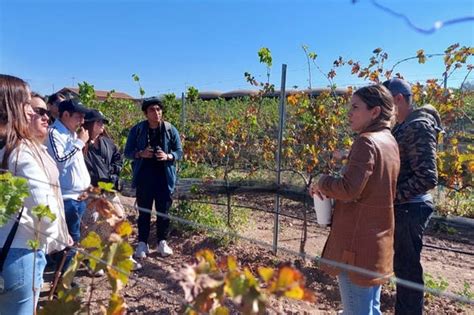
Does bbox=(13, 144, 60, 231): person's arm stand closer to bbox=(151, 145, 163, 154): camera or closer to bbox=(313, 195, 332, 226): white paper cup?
bbox=(313, 195, 332, 226): white paper cup

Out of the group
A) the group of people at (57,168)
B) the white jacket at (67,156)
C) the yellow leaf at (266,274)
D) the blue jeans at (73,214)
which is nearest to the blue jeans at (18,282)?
the group of people at (57,168)

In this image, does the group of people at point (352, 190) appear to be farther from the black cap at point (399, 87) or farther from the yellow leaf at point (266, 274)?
the yellow leaf at point (266, 274)

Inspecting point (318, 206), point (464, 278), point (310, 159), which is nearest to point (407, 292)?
point (318, 206)

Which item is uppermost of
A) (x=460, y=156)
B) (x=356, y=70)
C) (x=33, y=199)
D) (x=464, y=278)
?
(x=356, y=70)

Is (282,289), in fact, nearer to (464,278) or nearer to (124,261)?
(124,261)

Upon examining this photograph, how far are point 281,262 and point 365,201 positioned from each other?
1.58 meters

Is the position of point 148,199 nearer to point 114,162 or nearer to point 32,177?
point 114,162

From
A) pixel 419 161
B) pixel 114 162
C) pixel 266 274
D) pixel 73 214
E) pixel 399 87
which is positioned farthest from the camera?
pixel 114 162

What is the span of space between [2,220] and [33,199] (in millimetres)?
215

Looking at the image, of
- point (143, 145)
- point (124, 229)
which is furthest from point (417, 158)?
point (143, 145)

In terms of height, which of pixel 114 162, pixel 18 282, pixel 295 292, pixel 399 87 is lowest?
pixel 18 282

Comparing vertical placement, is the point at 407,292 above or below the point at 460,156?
below

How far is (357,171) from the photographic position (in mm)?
1980

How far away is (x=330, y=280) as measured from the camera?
359 centimetres
